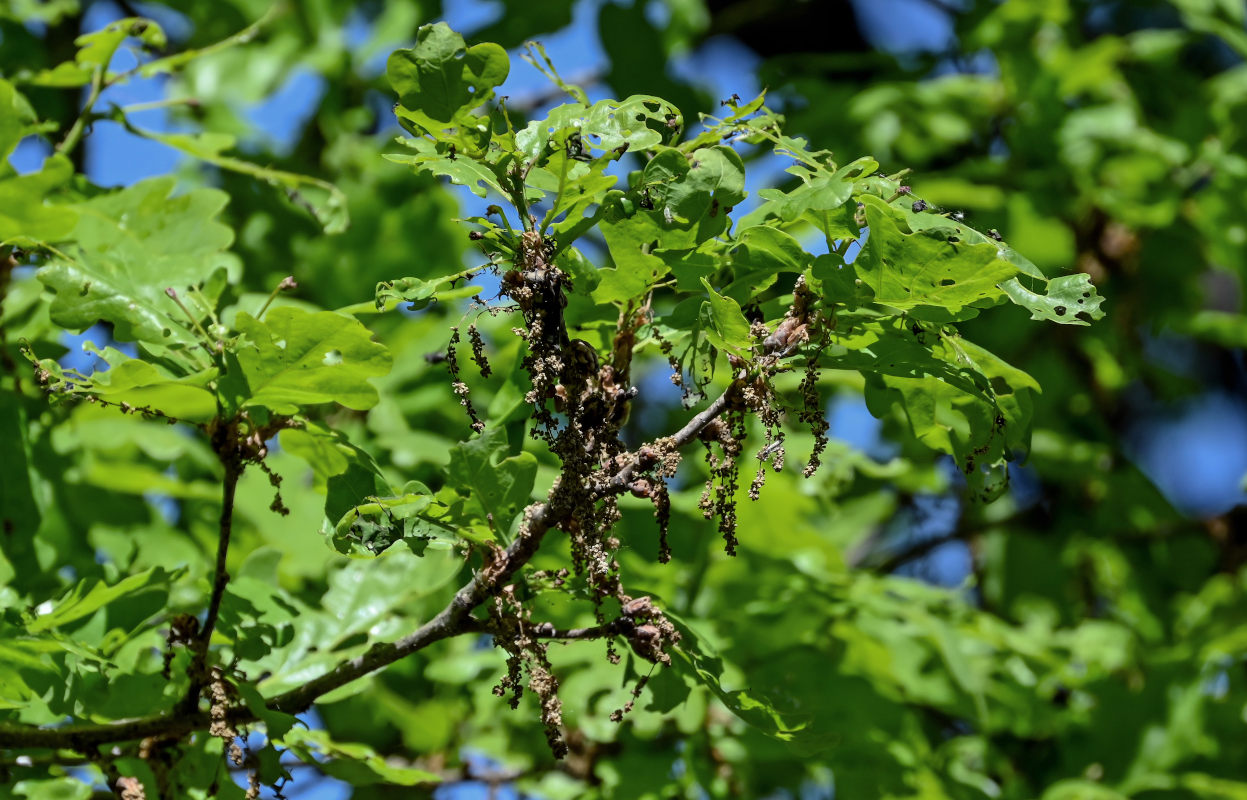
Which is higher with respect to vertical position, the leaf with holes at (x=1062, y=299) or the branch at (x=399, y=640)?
the leaf with holes at (x=1062, y=299)

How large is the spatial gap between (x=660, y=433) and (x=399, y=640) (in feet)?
6.99

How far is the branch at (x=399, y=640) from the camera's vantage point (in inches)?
43.2

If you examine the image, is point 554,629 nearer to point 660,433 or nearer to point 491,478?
point 491,478

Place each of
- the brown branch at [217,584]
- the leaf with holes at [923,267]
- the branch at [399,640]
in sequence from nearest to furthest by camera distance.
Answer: the leaf with holes at [923,267]
the branch at [399,640]
the brown branch at [217,584]

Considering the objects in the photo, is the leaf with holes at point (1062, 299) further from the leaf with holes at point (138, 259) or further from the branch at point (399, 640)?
the leaf with holes at point (138, 259)

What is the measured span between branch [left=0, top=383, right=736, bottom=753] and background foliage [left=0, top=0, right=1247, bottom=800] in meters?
0.04

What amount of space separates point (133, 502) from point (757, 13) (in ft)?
7.76

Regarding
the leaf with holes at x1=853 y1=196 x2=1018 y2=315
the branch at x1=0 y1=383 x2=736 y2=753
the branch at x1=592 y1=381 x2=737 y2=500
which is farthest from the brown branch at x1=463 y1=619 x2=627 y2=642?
the leaf with holes at x1=853 y1=196 x2=1018 y2=315

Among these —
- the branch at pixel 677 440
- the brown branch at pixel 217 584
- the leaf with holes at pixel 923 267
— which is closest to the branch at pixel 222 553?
the brown branch at pixel 217 584

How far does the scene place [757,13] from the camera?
3.65 metres

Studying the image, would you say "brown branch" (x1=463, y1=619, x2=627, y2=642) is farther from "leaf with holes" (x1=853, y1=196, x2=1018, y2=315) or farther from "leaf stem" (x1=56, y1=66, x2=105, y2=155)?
"leaf stem" (x1=56, y1=66, x2=105, y2=155)

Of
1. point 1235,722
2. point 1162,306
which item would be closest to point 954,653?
point 1235,722

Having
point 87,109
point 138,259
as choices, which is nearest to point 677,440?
point 138,259

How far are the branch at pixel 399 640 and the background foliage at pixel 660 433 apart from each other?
0.04 metres
